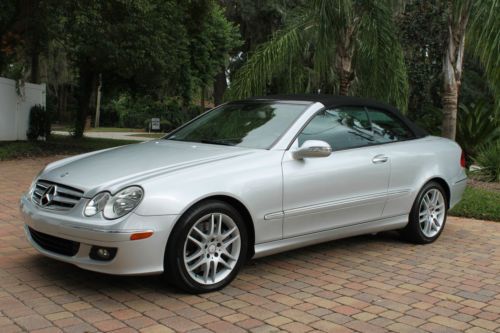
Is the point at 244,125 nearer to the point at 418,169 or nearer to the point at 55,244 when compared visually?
the point at 418,169

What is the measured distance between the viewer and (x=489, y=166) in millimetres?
11992

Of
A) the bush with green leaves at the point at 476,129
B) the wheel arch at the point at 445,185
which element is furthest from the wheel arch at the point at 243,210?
the bush with green leaves at the point at 476,129

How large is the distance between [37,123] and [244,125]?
563 inches

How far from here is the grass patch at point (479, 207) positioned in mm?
7992

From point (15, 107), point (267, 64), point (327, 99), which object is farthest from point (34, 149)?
point (327, 99)

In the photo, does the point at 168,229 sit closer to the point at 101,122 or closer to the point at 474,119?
the point at 474,119

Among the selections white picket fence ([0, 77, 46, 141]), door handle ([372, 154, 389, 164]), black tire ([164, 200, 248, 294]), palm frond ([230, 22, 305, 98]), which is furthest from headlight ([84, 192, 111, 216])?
white picket fence ([0, 77, 46, 141])

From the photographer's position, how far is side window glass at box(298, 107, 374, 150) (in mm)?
5438

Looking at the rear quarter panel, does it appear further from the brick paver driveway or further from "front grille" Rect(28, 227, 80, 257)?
"front grille" Rect(28, 227, 80, 257)

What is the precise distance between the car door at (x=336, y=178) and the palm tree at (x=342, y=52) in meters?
5.40

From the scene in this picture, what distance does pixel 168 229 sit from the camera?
427 centimetres

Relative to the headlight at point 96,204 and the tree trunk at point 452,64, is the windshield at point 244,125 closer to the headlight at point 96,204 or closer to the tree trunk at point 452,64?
the headlight at point 96,204

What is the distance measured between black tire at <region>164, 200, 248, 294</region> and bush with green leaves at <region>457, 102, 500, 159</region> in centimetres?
1041

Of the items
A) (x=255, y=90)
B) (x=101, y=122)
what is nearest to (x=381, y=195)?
(x=255, y=90)
